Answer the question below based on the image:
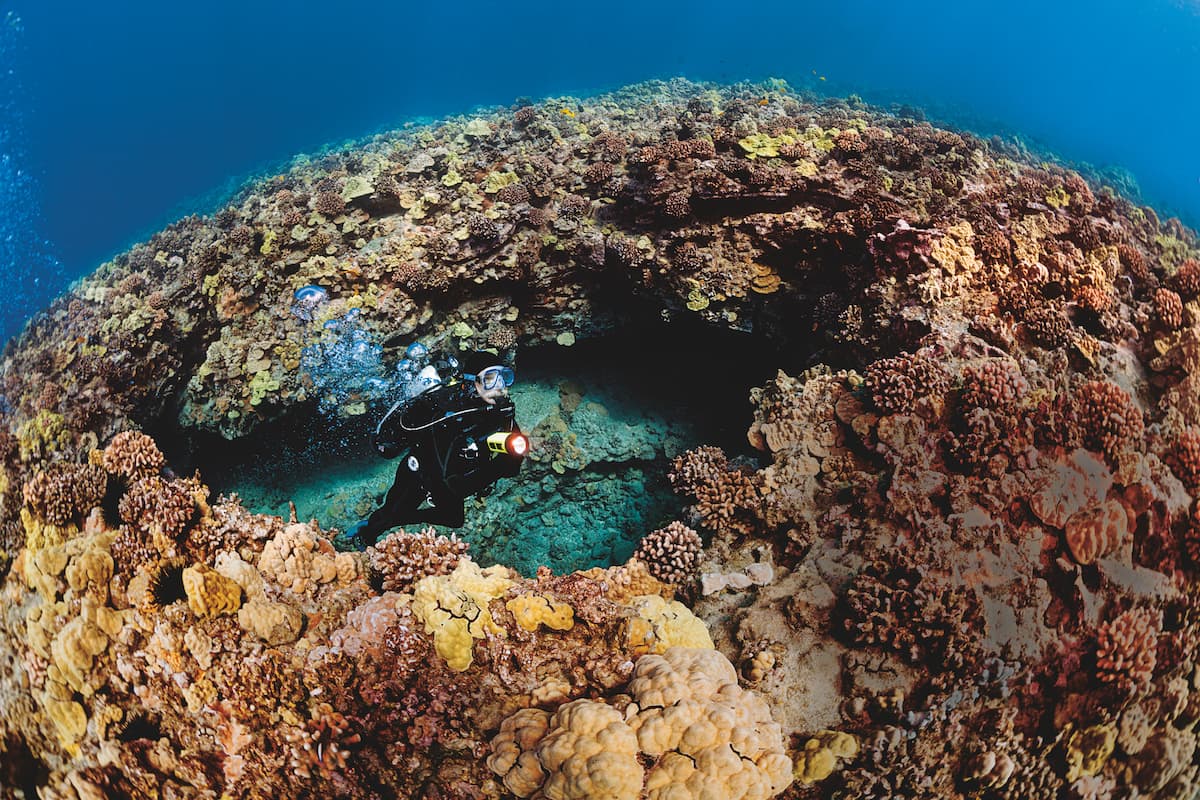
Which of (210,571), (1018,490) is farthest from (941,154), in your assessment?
(210,571)

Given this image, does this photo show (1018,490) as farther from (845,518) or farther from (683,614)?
(683,614)

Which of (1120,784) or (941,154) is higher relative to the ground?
(941,154)

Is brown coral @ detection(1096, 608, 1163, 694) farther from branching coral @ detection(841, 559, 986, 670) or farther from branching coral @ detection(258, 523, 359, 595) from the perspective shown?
branching coral @ detection(258, 523, 359, 595)

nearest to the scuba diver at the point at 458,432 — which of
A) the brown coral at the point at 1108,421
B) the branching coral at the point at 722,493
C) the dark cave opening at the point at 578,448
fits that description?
the branching coral at the point at 722,493

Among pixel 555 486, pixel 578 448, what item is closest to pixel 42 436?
pixel 555 486

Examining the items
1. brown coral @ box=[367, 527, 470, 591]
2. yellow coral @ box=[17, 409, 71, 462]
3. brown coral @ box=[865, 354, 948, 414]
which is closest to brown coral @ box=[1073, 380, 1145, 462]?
brown coral @ box=[865, 354, 948, 414]

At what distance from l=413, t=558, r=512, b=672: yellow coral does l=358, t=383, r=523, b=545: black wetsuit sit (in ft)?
3.51

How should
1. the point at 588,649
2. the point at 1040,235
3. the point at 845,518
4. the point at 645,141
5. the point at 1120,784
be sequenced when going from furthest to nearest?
the point at 645,141
the point at 1040,235
the point at 845,518
the point at 588,649
the point at 1120,784

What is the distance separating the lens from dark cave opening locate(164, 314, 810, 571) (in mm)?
8094

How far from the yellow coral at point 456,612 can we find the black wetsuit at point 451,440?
107cm

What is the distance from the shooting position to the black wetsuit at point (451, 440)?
4.98 metres

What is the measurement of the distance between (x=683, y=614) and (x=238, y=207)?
11189mm

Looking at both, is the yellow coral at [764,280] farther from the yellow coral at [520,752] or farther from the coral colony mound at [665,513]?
the yellow coral at [520,752]

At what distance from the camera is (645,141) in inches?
356
